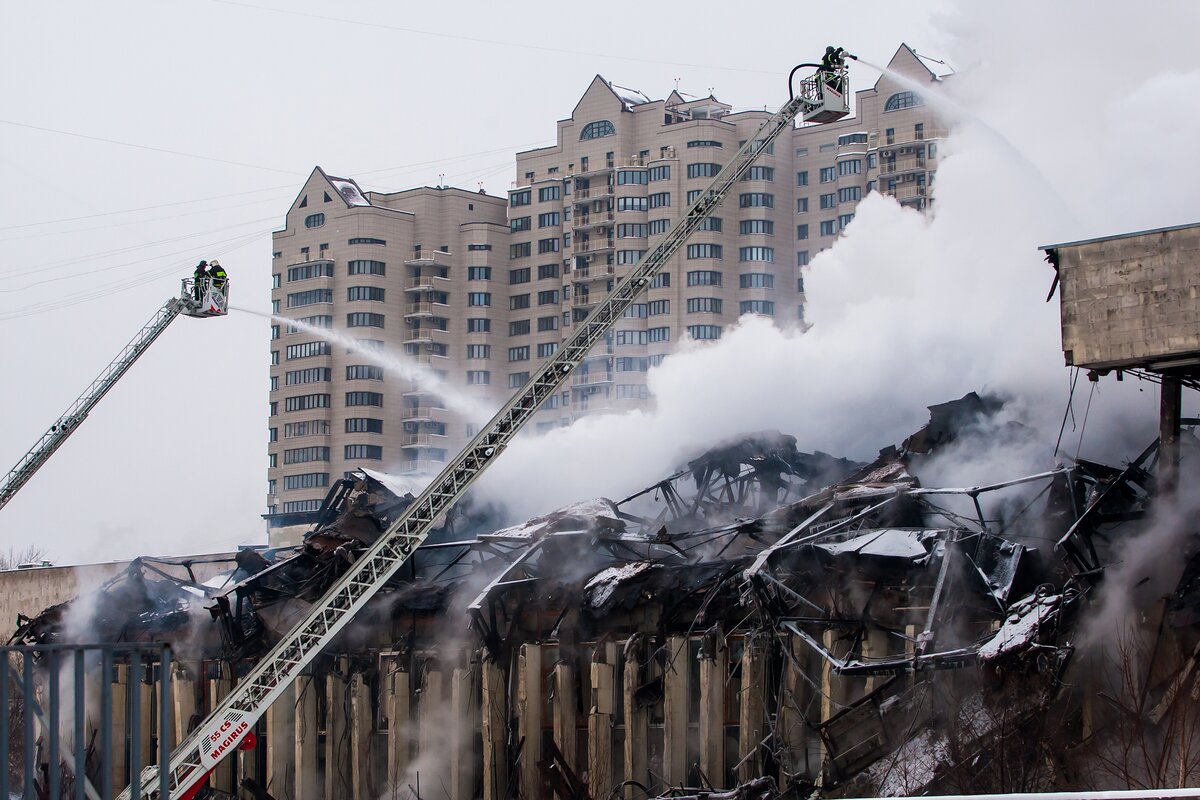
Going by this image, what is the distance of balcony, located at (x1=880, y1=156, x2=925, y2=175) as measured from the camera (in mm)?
112750

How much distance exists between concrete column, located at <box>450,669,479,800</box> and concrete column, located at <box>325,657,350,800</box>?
178 inches

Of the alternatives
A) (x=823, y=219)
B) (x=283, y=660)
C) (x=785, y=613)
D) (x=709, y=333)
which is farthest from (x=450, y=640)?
(x=823, y=219)

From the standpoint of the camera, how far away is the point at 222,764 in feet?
171

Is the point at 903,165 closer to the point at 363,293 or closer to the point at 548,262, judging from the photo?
the point at 548,262

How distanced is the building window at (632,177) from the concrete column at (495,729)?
256 feet

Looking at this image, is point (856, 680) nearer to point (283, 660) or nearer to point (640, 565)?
point (640, 565)

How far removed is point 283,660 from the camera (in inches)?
1656

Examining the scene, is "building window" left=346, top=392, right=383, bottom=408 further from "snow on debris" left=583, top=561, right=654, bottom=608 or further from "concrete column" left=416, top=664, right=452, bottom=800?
"snow on debris" left=583, top=561, right=654, bottom=608

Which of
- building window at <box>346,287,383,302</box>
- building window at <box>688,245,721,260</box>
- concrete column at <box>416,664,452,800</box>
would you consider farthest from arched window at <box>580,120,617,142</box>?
concrete column at <box>416,664,452,800</box>

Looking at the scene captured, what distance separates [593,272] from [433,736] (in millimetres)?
78912

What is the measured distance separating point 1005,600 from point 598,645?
11290mm

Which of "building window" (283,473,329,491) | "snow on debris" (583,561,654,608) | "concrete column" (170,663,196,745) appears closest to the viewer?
"snow on debris" (583,561,654,608)

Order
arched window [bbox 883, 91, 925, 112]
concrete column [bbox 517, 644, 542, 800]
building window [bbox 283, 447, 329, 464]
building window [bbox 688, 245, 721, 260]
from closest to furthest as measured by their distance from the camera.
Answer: concrete column [bbox 517, 644, 542, 800] → arched window [bbox 883, 91, 925, 112] → building window [bbox 688, 245, 721, 260] → building window [bbox 283, 447, 329, 464]

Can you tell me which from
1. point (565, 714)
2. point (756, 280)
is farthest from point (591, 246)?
point (565, 714)
